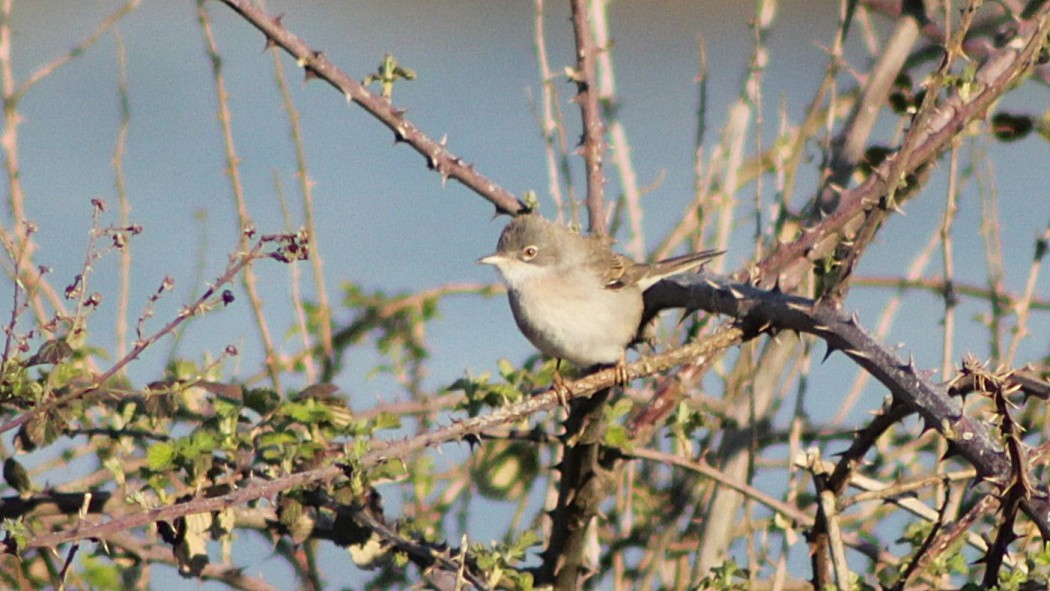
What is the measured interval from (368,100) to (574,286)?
3.82ft

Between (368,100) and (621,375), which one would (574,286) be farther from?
(368,100)

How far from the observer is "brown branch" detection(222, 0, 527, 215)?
288 centimetres

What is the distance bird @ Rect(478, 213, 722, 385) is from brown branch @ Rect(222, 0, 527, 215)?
0.46 m

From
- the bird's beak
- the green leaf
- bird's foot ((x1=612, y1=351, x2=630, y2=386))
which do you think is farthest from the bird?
the green leaf

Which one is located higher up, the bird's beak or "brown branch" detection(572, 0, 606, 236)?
the bird's beak

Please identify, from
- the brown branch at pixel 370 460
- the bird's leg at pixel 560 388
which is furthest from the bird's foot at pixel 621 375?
the brown branch at pixel 370 460

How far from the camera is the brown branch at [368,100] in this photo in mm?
2883

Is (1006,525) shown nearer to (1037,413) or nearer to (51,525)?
(51,525)

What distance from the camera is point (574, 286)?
3926mm

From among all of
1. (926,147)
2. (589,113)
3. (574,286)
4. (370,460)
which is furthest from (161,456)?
(926,147)

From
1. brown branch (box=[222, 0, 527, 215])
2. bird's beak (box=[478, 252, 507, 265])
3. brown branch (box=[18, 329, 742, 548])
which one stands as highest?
bird's beak (box=[478, 252, 507, 265])

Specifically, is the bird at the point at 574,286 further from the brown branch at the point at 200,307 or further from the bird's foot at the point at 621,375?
the brown branch at the point at 200,307

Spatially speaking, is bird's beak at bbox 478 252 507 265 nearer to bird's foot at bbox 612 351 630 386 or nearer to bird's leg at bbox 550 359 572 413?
bird's leg at bbox 550 359 572 413

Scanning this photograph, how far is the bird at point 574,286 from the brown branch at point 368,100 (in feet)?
1.51
